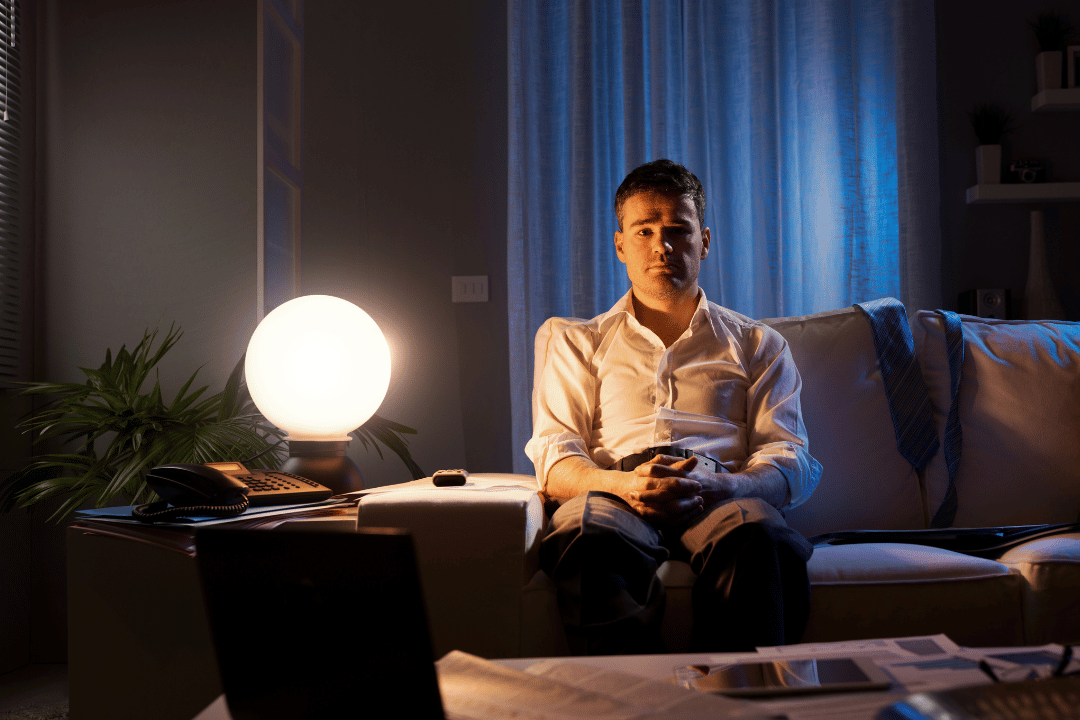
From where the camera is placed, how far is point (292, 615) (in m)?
0.56

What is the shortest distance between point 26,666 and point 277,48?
2226 millimetres

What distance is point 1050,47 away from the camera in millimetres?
2504

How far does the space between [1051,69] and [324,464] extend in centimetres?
276

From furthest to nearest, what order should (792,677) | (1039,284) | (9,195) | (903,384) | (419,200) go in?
(419,200)
(1039,284)
(9,195)
(903,384)
(792,677)

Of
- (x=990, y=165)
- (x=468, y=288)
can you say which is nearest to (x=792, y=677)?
(x=468, y=288)

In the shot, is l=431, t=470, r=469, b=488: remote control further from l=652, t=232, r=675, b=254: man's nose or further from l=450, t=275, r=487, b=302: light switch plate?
l=450, t=275, r=487, b=302: light switch plate

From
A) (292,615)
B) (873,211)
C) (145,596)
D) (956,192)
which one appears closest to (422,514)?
(145,596)

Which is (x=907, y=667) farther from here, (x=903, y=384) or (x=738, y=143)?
(x=738, y=143)

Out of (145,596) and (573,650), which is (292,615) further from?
(145,596)

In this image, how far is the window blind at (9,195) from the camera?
7.32 ft

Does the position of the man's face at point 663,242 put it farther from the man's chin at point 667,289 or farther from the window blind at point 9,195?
the window blind at point 9,195

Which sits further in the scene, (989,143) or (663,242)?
(989,143)

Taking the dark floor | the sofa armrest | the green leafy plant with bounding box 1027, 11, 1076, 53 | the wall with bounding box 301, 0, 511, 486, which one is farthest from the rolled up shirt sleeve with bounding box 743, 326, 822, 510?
the dark floor

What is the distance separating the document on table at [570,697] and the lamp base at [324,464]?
110 centimetres
